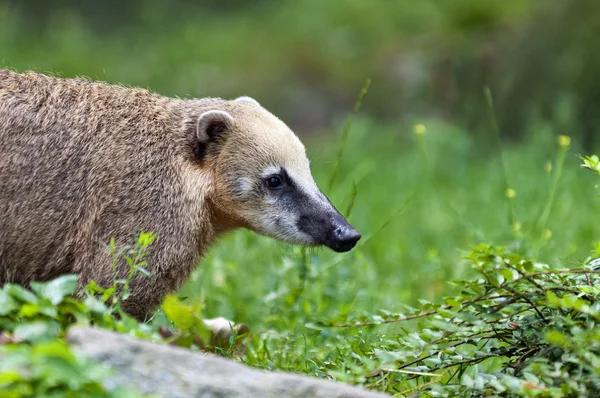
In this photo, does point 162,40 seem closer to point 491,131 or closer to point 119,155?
point 491,131

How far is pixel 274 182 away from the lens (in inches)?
185

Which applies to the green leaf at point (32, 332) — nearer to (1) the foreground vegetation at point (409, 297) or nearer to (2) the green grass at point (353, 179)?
(1) the foreground vegetation at point (409, 297)

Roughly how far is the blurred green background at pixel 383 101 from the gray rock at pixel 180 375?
2.22 meters

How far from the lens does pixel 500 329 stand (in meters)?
3.61

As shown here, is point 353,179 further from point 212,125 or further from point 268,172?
point 212,125

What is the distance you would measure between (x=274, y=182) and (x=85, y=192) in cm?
101

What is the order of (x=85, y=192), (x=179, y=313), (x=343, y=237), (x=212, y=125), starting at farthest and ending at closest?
(x=212, y=125) → (x=343, y=237) → (x=85, y=192) → (x=179, y=313)

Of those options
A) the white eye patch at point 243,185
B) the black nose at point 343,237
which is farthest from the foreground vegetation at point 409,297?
the white eye patch at point 243,185

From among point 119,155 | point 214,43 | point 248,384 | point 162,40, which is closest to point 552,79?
point 214,43

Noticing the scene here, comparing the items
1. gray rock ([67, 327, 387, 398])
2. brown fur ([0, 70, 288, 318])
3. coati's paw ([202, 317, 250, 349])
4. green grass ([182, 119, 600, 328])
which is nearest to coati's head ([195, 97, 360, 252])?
brown fur ([0, 70, 288, 318])

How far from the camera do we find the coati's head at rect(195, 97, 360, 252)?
15.2ft

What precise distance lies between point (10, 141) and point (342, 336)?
6.95 feet

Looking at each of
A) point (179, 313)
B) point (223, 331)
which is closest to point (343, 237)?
point (223, 331)

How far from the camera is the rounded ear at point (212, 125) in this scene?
15.1 ft
